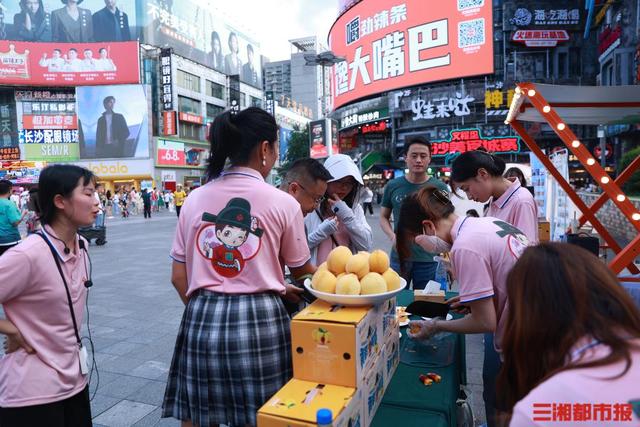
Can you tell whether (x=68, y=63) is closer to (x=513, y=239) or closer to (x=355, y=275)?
(x=355, y=275)

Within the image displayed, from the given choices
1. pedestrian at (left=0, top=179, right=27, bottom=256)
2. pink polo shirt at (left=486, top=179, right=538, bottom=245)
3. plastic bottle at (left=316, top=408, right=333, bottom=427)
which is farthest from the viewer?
pedestrian at (left=0, top=179, right=27, bottom=256)

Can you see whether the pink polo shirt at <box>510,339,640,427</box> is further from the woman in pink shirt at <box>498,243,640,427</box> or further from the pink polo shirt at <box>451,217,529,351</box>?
the pink polo shirt at <box>451,217,529,351</box>

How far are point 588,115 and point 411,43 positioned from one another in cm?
2560

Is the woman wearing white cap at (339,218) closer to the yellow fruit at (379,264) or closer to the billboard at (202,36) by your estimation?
the yellow fruit at (379,264)

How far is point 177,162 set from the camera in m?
36.9

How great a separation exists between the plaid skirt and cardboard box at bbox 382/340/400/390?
1.40 ft

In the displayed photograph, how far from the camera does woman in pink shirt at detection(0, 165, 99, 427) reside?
1.62 metres

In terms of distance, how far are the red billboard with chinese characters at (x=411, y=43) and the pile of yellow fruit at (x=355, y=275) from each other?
A: 90.8ft

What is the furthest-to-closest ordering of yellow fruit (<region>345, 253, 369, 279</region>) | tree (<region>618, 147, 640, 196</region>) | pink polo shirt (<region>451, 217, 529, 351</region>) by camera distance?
tree (<region>618, 147, 640, 196</region>), pink polo shirt (<region>451, 217, 529, 351</region>), yellow fruit (<region>345, 253, 369, 279</region>)

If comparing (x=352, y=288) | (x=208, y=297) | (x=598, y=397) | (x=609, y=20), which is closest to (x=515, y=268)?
(x=598, y=397)

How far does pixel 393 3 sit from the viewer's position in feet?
97.3

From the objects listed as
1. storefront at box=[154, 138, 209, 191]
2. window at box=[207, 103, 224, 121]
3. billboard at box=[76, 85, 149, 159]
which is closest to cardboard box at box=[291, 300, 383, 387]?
storefront at box=[154, 138, 209, 191]

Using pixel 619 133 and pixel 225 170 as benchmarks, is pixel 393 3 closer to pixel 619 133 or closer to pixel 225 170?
pixel 619 133

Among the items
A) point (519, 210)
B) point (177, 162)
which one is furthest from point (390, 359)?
point (177, 162)
